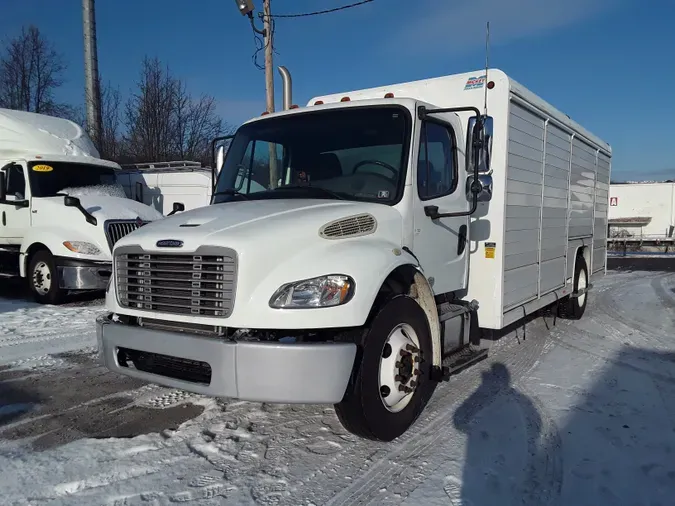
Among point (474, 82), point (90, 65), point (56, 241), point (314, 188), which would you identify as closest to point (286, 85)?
point (474, 82)

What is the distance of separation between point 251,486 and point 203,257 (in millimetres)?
1423

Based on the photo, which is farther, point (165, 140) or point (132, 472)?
point (165, 140)

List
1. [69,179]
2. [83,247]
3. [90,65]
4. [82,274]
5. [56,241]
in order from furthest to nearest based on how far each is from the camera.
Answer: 1. [90,65]
2. [69,179]
3. [56,241]
4. [83,247]
5. [82,274]

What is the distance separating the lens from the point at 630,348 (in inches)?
271

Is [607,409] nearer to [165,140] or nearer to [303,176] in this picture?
[303,176]

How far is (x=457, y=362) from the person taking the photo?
15.4 ft

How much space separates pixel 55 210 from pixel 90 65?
1339 cm

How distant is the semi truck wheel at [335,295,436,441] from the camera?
139 inches

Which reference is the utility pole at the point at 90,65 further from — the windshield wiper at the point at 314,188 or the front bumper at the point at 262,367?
the front bumper at the point at 262,367

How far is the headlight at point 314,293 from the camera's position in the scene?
3.26 meters

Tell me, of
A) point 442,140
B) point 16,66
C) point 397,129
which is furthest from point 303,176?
point 16,66

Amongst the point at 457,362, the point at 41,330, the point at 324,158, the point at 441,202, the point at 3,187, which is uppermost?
the point at 324,158

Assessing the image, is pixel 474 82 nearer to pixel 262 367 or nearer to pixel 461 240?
pixel 461 240

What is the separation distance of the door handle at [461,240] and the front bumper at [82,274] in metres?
6.27
